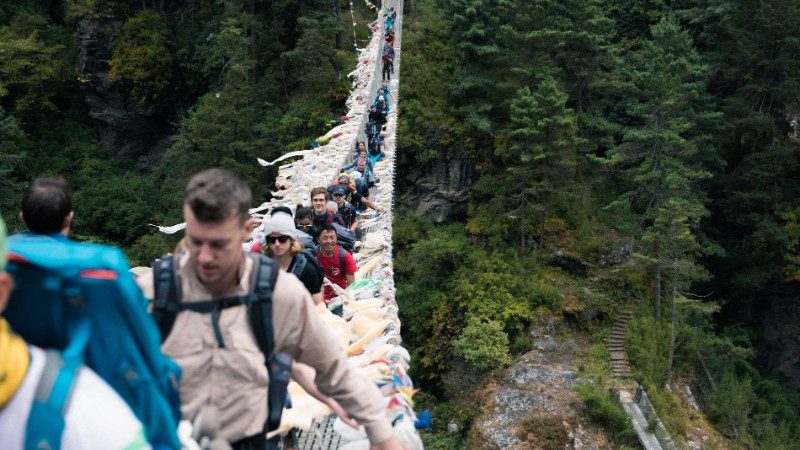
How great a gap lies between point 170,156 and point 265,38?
5194mm

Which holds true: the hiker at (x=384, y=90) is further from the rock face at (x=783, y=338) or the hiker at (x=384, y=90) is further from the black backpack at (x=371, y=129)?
the rock face at (x=783, y=338)

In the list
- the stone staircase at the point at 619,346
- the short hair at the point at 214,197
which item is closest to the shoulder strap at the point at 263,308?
the short hair at the point at 214,197

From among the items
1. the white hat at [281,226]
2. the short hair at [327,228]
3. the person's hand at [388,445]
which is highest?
the white hat at [281,226]

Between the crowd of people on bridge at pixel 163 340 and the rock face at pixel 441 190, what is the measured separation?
19148mm

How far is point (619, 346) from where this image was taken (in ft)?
53.0

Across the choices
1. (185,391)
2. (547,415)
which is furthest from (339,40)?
(185,391)

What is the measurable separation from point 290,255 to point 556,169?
598 inches

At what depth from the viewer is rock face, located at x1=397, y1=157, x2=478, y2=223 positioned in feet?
68.4

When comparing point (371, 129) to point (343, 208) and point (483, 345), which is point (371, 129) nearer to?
point (343, 208)

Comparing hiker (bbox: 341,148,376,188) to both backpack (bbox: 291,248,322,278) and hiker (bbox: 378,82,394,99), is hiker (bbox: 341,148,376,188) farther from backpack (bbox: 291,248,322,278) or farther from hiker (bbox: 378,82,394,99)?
hiker (bbox: 378,82,394,99)

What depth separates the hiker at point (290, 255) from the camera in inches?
118

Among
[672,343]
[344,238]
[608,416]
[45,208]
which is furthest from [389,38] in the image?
[45,208]

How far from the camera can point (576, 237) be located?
726 inches

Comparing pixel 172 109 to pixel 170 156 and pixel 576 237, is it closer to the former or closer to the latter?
pixel 170 156
